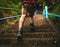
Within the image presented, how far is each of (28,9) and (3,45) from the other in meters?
1.60

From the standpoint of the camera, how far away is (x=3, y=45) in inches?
228

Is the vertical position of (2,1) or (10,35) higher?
(2,1)

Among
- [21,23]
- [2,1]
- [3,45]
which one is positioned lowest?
[3,45]

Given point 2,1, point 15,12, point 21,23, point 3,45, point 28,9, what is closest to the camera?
point 3,45

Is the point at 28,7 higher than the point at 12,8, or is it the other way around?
the point at 28,7

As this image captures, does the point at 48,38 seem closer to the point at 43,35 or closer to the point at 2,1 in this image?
the point at 43,35

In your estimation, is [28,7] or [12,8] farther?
[12,8]

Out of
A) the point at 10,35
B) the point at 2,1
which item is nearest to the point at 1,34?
the point at 10,35

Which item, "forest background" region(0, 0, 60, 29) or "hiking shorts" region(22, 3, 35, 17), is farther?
"forest background" region(0, 0, 60, 29)

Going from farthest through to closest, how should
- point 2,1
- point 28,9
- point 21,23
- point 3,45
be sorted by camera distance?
point 2,1 < point 28,9 < point 21,23 < point 3,45

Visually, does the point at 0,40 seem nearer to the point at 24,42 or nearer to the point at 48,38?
the point at 24,42

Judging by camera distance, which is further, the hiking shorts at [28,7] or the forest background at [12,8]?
the forest background at [12,8]

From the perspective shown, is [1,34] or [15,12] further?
[15,12]

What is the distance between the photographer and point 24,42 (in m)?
5.89
